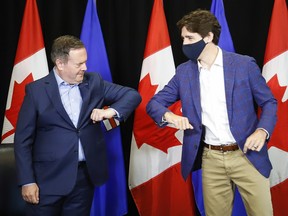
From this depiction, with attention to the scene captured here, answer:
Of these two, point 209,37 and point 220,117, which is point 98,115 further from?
point 209,37

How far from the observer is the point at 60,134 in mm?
2135

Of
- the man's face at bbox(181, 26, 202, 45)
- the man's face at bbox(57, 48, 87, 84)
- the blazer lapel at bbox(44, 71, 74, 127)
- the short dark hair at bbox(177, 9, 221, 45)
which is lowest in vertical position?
the blazer lapel at bbox(44, 71, 74, 127)

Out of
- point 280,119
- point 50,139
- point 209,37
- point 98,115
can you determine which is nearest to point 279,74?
point 280,119

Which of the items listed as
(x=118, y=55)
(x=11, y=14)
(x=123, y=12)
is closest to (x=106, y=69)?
(x=118, y=55)

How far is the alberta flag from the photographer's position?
10.3 ft

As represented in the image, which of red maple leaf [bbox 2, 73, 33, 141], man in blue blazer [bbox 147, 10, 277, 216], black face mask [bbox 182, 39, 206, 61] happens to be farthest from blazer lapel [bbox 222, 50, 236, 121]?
red maple leaf [bbox 2, 73, 33, 141]

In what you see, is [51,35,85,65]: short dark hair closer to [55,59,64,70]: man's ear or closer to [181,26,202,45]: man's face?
[55,59,64,70]: man's ear

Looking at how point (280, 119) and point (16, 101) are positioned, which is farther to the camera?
point (16, 101)

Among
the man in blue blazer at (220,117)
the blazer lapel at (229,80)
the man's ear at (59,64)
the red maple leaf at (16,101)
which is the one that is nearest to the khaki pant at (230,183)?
the man in blue blazer at (220,117)

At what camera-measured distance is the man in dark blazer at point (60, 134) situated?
2096 mm

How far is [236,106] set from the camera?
2.12 m

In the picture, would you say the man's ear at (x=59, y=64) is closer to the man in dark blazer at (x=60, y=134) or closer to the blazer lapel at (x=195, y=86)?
the man in dark blazer at (x=60, y=134)

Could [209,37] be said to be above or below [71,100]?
above

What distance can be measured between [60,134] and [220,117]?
93 cm
